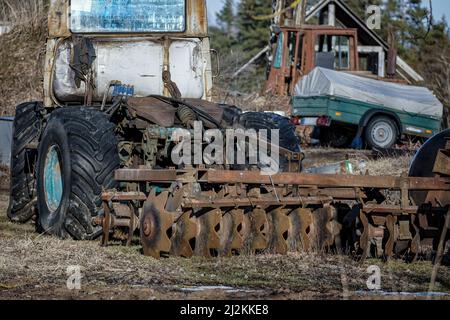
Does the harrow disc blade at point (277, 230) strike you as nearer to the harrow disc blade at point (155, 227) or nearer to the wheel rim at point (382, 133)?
the harrow disc blade at point (155, 227)

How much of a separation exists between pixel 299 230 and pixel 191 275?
1672mm

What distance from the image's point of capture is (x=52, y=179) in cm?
966

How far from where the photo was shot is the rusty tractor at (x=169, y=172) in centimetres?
798

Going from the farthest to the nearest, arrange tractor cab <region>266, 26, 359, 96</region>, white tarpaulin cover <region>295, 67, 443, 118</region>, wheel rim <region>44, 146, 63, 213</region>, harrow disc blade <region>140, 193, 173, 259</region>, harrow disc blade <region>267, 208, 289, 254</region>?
Answer: tractor cab <region>266, 26, 359, 96</region> < white tarpaulin cover <region>295, 67, 443, 118</region> < wheel rim <region>44, 146, 63, 213</region> < harrow disc blade <region>267, 208, 289, 254</region> < harrow disc blade <region>140, 193, 173, 259</region>

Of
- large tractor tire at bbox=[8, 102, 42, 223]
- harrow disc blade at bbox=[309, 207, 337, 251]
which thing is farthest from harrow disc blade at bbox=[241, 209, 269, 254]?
large tractor tire at bbox=[8, 102, 42, 223]

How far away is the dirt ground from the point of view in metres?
6.10

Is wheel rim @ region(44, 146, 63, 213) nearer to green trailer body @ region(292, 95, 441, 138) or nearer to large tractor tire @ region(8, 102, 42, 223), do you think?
large tractor tire @ region(8, 102, 42, 223)

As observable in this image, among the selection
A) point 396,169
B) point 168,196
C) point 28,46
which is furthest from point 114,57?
point 28,46

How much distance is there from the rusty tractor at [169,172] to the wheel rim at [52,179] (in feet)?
0.05

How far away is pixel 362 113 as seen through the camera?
20438mm

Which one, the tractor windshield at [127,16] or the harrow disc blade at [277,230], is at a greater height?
the tractor windshield at [127,16]

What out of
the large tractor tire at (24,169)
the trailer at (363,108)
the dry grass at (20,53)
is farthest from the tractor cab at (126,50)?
the trailer at (363,108)
